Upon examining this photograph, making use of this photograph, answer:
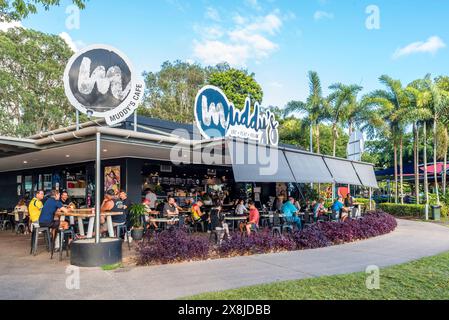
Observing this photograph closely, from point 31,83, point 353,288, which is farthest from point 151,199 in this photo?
point 31,83

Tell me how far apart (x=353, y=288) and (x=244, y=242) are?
3688 millimetres

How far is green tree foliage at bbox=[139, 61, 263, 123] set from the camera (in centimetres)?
3925

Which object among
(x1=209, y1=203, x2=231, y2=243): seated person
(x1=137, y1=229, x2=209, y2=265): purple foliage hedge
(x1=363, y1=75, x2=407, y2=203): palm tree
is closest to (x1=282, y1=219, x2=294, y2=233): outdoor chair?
(x1=209, y1=203, x2=231, y2=243): seated person

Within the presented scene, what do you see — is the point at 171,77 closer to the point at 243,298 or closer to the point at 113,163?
the point at 113,163

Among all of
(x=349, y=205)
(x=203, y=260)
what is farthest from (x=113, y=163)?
(x=349, y=205)

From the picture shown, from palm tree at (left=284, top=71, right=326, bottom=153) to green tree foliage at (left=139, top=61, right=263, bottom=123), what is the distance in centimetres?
1043

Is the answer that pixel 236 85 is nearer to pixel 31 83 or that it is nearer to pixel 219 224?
pixel 31 83

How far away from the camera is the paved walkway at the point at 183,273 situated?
608 cm

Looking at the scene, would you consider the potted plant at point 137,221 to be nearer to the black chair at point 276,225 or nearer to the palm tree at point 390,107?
the black chair at point 276,225

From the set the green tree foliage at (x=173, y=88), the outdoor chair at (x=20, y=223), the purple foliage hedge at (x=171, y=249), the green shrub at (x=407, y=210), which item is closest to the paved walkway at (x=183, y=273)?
the purple foliage hedge at (x=171, y=249)

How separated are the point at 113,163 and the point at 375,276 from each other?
1040cm

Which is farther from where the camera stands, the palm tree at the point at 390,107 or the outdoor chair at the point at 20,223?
the palm tree at the point at 390,107

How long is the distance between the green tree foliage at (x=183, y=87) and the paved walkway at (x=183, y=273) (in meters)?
29.8

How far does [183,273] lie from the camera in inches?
290
